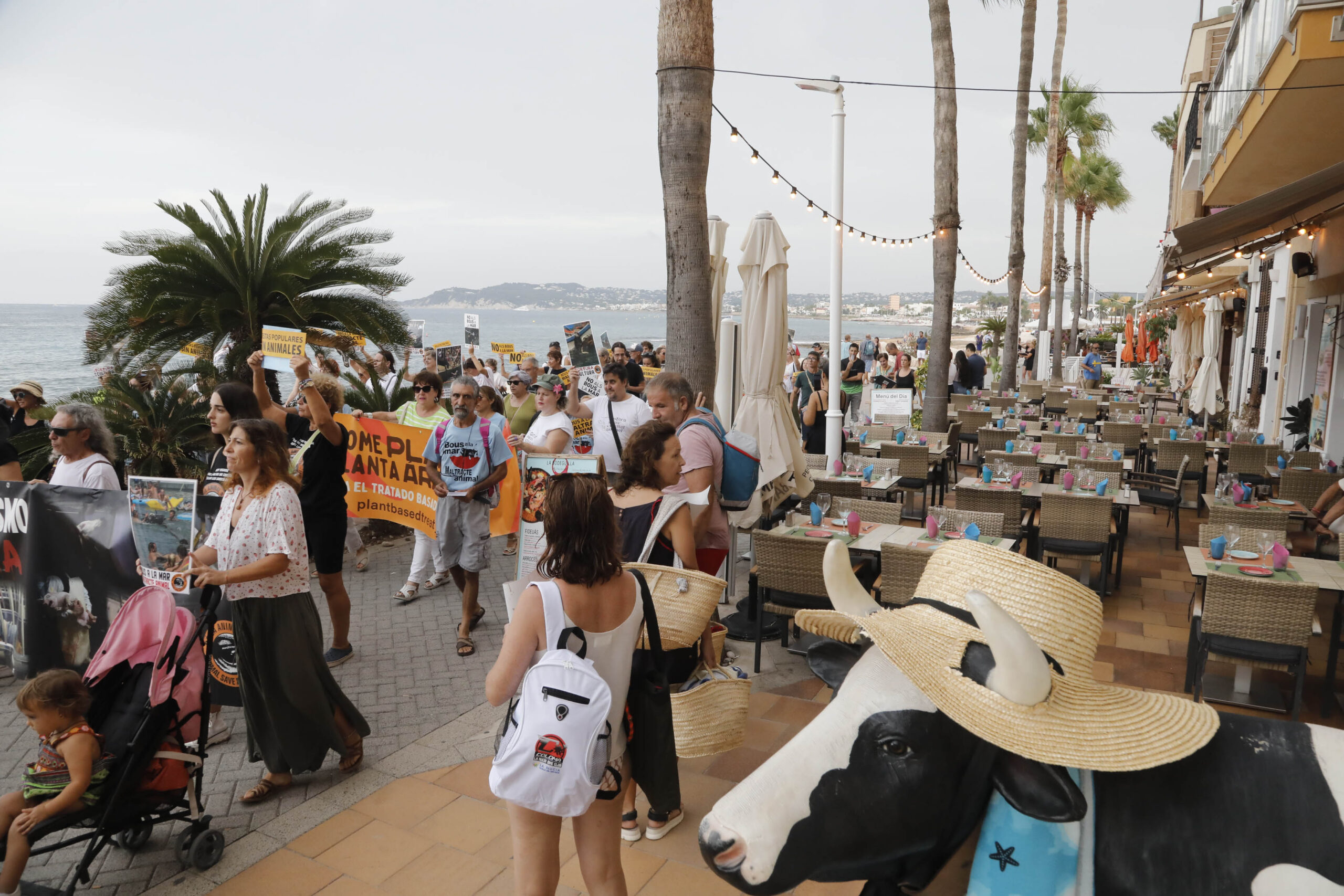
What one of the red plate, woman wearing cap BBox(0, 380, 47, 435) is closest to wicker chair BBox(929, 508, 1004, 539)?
the red plate

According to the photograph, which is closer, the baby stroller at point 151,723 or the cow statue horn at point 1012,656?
the cow statue horn at point 1012,656

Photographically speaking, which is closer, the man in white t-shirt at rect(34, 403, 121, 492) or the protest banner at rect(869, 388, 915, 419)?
the man in white t-shirt at rect(34, 403, 121, 492)

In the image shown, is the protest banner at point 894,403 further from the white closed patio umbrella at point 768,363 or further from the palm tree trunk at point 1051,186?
the palm tree trunk at point 1051,186

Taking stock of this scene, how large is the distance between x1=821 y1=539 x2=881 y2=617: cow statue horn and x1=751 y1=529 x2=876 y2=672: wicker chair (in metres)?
3.93

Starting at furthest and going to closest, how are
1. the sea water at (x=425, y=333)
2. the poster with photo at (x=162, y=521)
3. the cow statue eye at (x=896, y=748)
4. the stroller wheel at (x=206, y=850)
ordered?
the sea water at (x=425, y=333), the poster with photo at (x=162, y=521), the stroller wheel at (x=206, y=850), the cow statue eye at (x=896, y=748)

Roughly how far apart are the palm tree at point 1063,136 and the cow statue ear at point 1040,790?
3001 cm

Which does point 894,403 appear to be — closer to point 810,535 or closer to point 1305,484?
point 1305,484

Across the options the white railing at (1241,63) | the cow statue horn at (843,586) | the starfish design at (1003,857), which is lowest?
the starfish design at (1003,857)

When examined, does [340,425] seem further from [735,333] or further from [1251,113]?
[1251,113]

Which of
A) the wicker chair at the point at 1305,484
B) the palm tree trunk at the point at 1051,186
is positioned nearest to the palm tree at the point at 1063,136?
the palm tree trunk at the point at 1051,186

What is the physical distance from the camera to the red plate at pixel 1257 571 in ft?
16.8

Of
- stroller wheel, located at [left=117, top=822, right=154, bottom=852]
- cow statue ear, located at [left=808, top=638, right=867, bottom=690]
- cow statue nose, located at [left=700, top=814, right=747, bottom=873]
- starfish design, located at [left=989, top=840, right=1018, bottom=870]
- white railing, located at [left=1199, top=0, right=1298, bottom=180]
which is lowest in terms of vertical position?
stroller wheel, located at [left=117, top=822, right=154, bottom=852]

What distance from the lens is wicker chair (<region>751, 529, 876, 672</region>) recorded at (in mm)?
5648

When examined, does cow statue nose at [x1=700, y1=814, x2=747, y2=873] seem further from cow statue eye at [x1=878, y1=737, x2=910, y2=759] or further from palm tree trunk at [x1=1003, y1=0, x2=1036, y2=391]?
palm tree trunk at [x1=1003, y1=0, x2=1036, y2=391]
